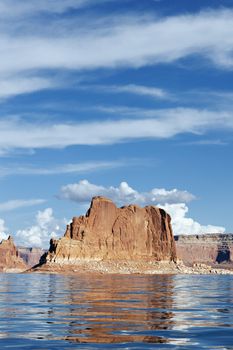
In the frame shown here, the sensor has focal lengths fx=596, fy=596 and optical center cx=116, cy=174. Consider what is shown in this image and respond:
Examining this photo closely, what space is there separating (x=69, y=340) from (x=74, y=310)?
45.4 ft

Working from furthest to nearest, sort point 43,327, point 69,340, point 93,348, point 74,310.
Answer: point 74,310 → point 43,327 → point 69,340 → point 93,348

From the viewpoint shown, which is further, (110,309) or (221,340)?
(110,309)

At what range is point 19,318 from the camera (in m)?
30.6

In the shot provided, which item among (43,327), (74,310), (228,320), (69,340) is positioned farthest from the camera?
(74,310)

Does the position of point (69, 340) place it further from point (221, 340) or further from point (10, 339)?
point (221, 340)

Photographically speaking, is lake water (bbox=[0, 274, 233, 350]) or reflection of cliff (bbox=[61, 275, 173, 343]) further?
reflection of cliff (bbox=[61, 275, 173, 343])

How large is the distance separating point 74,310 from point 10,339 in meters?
13.7

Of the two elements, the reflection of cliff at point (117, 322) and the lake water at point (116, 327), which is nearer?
the lake water at point (116, 327)

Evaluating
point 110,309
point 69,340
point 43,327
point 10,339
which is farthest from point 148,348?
point 110,309

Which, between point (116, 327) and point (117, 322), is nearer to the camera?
point (116, 327)

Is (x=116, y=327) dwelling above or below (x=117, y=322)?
Result: below

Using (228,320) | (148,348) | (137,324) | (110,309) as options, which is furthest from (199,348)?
(110,309)

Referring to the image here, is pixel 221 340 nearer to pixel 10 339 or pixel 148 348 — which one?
pixel 148 348

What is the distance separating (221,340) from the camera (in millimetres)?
23094
